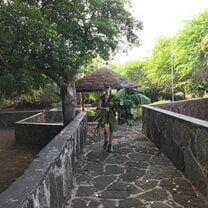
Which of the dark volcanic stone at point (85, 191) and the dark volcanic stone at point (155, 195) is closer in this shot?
the dark volcanic stone at point (155, 195)

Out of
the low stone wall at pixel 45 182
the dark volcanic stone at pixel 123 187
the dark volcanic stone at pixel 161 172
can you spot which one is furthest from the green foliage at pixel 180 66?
the low stone wall at pixel 45 182

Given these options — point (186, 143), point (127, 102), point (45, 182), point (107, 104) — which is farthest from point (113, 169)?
point (45, 182)

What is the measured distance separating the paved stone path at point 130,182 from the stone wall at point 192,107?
380cm

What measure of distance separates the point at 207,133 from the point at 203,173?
72 centimetres

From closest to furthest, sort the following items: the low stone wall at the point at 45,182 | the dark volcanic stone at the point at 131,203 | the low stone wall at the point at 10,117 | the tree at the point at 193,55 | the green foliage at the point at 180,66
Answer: the low stone wall at the point at 45,182, the dark volcanic stone at the point at 131,203, the low stone wall at the point at 10,117, the tree at the point at 193,55, the green foliage at the point at 180,66

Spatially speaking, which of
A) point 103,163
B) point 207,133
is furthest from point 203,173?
point 103,163

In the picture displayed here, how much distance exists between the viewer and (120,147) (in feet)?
30.8

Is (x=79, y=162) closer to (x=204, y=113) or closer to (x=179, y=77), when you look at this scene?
(x=204, y=113)

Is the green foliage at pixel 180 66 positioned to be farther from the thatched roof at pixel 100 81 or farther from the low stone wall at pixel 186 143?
the low stone wall at pixel 186 143

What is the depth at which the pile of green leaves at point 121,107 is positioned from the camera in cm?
866

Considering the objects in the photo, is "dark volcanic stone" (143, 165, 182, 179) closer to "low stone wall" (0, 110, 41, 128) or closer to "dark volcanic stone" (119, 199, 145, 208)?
"dark volcanic stone" (119, 199, 145, 208)

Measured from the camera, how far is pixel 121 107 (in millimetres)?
8852

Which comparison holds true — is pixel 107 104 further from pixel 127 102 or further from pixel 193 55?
pixel 193 55

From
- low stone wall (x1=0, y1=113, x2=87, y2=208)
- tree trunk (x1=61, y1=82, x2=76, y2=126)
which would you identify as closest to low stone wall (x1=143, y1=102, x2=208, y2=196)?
low stone wall (x1=0, y1=113, x2=87, y2=208)
